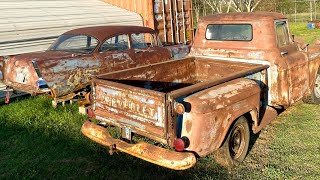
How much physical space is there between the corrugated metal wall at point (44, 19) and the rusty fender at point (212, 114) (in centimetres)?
621

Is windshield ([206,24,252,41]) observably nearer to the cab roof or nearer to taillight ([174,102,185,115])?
the cab roof

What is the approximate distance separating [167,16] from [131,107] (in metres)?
9.10

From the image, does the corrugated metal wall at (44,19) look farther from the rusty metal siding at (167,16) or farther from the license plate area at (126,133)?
the license plate area at (126,133)

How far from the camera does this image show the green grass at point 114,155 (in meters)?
4.13

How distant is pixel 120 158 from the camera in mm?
4633

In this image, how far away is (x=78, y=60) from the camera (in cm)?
638

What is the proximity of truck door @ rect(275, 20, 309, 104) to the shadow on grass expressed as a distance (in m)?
1.91

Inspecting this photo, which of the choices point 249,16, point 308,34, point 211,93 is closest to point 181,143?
point 211,93

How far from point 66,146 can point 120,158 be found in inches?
38.4

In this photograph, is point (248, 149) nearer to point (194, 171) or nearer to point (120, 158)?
point (194, 171)

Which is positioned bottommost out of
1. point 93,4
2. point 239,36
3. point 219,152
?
point 219,152

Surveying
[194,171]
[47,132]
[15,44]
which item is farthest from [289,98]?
[15,44]

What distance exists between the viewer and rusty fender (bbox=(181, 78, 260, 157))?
11.2 ft

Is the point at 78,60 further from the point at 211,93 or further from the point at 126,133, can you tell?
the point at 211,93
